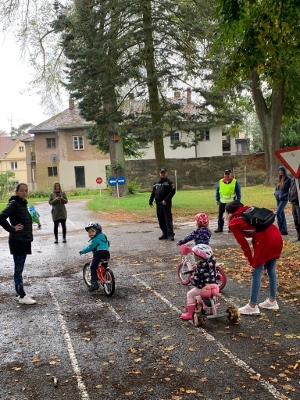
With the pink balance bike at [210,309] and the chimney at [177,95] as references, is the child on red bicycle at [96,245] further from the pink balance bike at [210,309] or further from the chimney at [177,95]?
the chimney at [177,95]

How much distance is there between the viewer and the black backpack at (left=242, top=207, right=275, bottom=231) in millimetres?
5855

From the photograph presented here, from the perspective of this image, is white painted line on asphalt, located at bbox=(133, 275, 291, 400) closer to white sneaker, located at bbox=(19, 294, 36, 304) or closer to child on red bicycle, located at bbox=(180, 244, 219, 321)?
child on red bicycle, located at bbox=(180, 244, 219, 321)

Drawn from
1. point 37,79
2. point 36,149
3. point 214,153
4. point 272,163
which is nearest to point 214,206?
point 272,163

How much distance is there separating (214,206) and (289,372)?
17.8 metres

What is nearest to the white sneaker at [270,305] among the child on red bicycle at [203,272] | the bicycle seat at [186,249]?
the child on red bicycle at [203,272]

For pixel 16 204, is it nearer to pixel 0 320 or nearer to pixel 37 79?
pixel 0 320

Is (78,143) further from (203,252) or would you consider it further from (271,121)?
(203,252)

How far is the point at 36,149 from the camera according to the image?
55594 millimetres

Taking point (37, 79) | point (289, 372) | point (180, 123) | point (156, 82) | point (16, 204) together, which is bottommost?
point (289, 372)

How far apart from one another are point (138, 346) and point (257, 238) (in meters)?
2.11

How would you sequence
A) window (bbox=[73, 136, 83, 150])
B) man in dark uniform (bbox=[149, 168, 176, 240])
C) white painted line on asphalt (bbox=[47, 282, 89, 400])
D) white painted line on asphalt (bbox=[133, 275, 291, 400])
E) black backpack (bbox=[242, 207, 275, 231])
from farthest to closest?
window (bbox=[73, 136, 83, 150]) → man in dark uniform (bbox=[149, 168, 176, 240]) → black backpack (bbox=[242, 207, 275, 231]) → white painted line on asphalt (bbox=[47, 282, 89, 400]) → white painted line on asphalt (bbox=[133, 275, 291, 400])

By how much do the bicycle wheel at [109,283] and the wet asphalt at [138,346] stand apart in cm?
11

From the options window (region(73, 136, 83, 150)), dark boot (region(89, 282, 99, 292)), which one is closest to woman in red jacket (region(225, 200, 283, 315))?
dark boot (region(89, 282, 99, 292))

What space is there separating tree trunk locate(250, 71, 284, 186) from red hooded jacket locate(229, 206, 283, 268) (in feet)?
82.1
